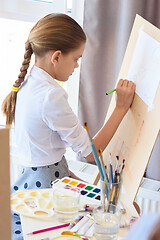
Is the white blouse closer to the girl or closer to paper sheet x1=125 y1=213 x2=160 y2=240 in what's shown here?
the girl

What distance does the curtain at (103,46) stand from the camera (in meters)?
1.48

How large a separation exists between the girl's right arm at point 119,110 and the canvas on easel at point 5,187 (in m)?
0.84

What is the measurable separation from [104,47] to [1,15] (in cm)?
55

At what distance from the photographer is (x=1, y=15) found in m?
1.72

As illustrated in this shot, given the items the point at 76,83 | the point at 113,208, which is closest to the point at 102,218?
the point at 113,208

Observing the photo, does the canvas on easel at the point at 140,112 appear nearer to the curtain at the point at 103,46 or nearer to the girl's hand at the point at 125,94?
the girl's hand at the point at 125,94

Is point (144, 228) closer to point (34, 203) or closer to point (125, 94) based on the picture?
point (34, 203)

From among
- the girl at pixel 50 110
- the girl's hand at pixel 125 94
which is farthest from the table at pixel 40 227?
the girl's hand at pixel 125 94

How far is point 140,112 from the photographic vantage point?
1.12m

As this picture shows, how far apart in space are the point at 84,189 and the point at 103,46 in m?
0.82

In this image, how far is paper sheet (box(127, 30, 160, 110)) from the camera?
3.42 feet

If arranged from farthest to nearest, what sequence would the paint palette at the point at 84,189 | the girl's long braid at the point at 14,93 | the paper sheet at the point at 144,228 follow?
the girl's long braid at the point at 14,93
the paint palette at the point at 84,189
the paper sheet at the point at 144,228

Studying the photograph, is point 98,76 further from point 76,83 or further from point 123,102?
point 123,102

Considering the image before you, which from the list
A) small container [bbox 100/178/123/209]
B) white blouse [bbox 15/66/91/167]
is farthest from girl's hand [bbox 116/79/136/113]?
small container [bbox 100/178/123/209]
